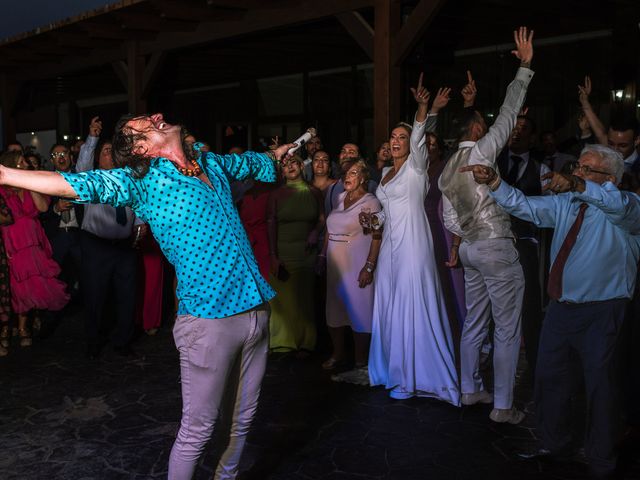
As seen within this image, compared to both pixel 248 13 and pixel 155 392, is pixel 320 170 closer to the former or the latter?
pixel 155 392

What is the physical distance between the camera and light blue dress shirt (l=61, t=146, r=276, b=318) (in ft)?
9.32

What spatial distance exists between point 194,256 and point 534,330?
10.4 feet

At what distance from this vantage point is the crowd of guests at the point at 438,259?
3627 millimetres

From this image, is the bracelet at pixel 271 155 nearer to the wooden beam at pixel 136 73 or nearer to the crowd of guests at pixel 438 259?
the crowd of guests at pixel 438 259

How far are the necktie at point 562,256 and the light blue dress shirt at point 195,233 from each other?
5.31 ft

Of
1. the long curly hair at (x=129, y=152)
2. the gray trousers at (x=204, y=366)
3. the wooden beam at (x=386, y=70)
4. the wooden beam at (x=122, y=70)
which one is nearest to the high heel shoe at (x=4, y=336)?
the wooden beam at (x=386, y=70)

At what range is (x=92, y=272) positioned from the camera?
245 inches

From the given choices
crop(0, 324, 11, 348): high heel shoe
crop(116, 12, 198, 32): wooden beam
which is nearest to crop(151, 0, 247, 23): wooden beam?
crop(116, 12, 198, 32): wooden beam

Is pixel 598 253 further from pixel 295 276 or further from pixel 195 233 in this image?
pixel 295 276

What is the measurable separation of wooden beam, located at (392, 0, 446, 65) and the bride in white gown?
7.48 ft

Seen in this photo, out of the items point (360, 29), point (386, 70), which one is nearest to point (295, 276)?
point (386, 70)

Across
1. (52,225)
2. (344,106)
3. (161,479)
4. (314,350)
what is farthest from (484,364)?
(344,106)

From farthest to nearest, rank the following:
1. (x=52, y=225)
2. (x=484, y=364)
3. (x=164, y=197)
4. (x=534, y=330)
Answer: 1. (x=52, y=225)
2. (x=484, y=364)
3. (x=534, y=330)
4. (x=164, y=197)

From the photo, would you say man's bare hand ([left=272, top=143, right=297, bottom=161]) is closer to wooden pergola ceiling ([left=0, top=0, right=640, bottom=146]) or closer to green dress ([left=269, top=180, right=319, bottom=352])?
green dress ([left=269, top=180, right=319, bottom=352])
